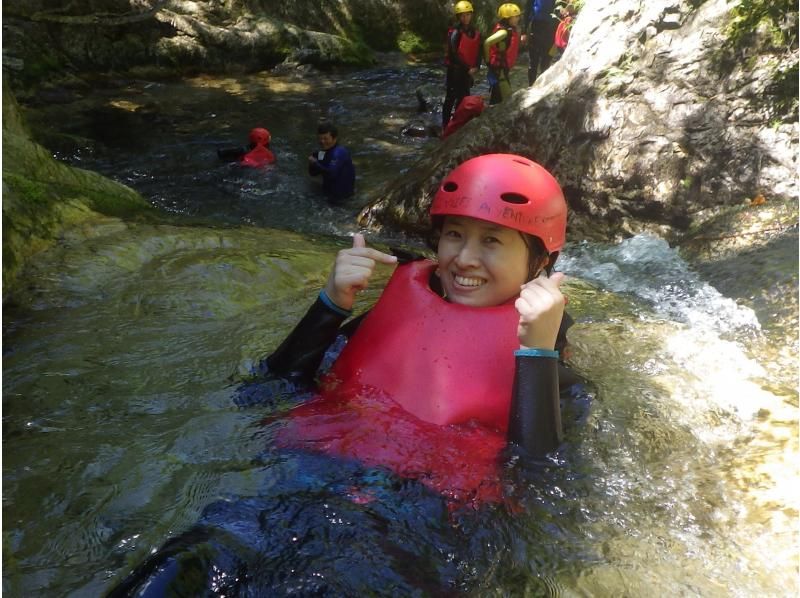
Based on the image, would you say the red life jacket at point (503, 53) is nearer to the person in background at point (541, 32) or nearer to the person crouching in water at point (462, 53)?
the person crouching in water at point (462, 53)

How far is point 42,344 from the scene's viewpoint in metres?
3.64

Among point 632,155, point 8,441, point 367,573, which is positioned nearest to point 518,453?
point 367,573

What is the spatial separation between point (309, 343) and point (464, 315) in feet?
2.08

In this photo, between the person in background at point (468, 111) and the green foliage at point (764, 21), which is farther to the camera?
the person in background at point (468, 111)

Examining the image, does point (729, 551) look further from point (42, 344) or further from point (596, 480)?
point (42, 344)

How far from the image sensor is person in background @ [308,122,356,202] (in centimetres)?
822

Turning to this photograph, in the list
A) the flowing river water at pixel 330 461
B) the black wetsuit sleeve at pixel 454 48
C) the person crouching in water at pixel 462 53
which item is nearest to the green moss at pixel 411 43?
the person crouching in water at pixel 462 53

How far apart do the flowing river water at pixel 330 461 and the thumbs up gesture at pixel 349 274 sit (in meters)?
0.55

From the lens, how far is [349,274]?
9.24 ft

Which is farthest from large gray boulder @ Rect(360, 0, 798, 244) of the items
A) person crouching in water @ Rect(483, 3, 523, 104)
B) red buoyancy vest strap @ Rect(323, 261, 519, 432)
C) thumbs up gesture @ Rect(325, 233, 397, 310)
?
thumbs up gesture @ Rect(325, 233, 397, 310)

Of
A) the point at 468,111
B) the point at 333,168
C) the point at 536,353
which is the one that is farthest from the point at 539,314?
the point at 468,111

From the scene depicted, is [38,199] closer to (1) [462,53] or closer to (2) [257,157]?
(2) [257,157]

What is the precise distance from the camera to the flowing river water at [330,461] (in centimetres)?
235

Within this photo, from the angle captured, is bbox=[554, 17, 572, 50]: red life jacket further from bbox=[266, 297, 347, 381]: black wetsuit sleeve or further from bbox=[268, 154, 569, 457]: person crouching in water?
bbox=[266, 297, 347, 381]: black wetsuit sleeve
